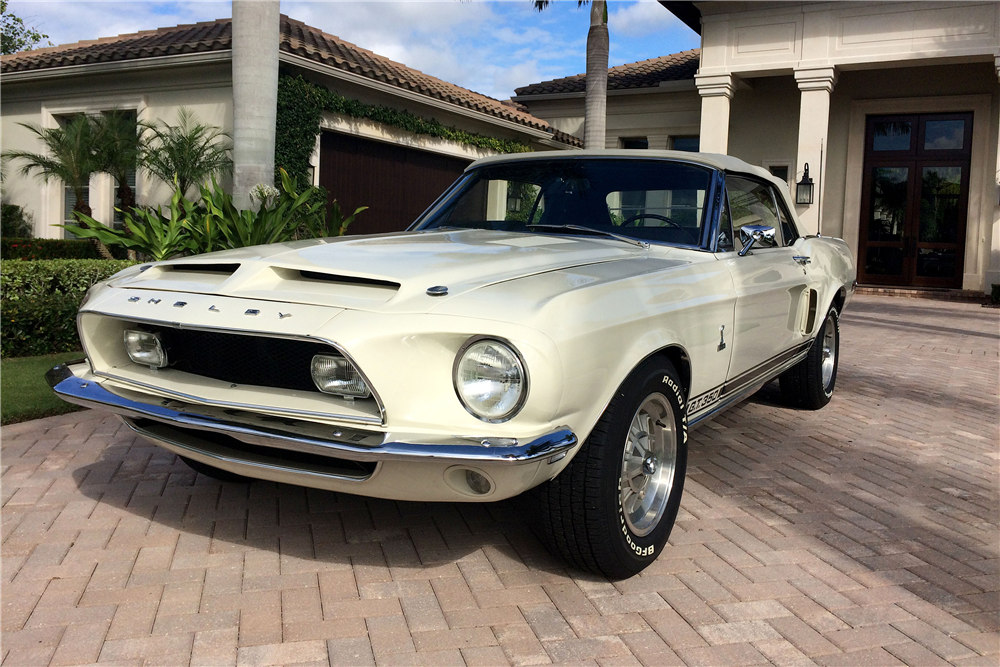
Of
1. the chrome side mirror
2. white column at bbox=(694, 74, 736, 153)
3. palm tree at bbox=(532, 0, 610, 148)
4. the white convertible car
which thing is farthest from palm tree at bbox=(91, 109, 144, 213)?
white column at bbox=(694, 74, 736, 153)

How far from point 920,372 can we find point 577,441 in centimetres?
634

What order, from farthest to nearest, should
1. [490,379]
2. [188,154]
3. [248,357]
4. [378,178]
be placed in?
[378,178] < [188,154] < [248,357] < [490,379]

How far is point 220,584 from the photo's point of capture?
2750mm

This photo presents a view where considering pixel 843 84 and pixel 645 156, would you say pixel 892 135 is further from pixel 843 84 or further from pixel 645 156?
pixel 645 156

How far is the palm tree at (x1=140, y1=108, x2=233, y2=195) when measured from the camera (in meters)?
12.0

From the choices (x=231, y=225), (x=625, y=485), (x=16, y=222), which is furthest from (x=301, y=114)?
(x=625, y=485)

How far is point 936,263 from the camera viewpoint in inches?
703

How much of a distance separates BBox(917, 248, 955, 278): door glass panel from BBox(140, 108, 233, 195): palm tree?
14956 mm

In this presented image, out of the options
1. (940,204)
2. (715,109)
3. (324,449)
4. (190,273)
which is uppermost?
(715,109)

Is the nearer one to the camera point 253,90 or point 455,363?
point 455,363

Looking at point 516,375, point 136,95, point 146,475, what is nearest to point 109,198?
point 136,95

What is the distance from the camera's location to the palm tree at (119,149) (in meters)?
12.5

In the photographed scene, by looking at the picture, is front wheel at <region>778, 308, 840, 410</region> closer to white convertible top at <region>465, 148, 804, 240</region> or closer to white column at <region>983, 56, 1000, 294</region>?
white convertible top at <region>465, 148, 804, 240</region>

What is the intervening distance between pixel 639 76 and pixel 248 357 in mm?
20468
